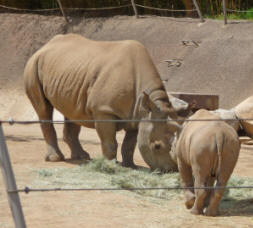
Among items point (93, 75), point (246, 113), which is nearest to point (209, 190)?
point (93, 75)

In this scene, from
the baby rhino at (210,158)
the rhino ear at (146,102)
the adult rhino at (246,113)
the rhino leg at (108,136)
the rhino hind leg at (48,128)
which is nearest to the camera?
the baby rhino at (210,158)

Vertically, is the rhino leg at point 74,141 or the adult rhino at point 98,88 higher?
the adult rhino at point 98,88

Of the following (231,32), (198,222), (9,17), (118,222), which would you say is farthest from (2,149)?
(9,17)

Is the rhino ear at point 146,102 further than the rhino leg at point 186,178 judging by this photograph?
Yes

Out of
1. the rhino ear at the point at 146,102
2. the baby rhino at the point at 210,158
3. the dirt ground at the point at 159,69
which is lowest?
the dirt ground at the point at 159,69

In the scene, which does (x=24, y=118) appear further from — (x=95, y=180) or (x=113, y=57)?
(x=95, y=180)

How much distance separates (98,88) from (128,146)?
3.16 ft

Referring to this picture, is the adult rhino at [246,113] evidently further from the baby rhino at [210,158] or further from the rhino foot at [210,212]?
the rhino foot at [210,212]

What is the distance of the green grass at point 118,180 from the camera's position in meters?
7.92

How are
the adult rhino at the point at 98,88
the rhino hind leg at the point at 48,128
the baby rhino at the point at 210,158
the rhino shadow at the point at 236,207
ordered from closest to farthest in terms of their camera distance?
the baby rhino at the point at 210,158 < the rhino shadow at the point at 236,207 < the adult rhino at the point at 98,88 < the rhino hind leg at the point at 48,128

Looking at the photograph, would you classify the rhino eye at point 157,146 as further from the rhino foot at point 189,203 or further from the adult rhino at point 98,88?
the rhino foot at point 189,203

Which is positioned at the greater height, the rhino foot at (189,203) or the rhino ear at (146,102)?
the rhino ear at (146,102)

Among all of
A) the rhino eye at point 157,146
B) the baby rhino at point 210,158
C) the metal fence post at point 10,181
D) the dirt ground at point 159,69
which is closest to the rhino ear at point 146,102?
the rhino eye at point 157,146

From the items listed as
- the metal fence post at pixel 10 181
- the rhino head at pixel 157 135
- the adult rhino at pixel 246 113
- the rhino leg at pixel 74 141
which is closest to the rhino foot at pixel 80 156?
the rhino leg at pixel 74 141
